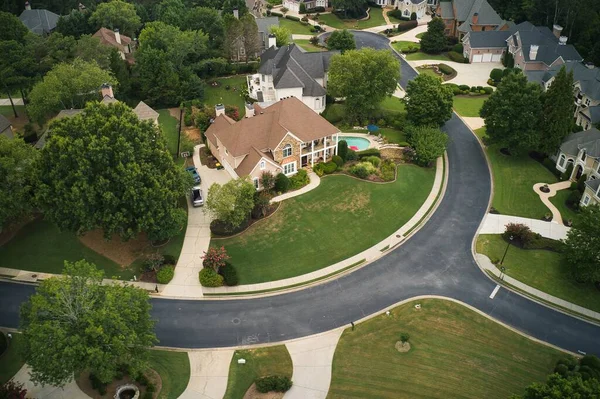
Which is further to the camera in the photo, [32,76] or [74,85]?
[32,76]

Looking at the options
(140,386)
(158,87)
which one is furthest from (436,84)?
(140,386)

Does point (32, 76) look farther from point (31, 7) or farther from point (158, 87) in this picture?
point (31, 7)

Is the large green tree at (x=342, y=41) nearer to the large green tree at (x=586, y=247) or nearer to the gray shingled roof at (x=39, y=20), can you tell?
the gray shingled roof at (x=39, y=20)

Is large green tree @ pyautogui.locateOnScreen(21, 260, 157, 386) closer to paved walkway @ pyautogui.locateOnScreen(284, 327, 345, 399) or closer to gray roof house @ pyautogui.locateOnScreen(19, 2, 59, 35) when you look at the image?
paved walkway @ pyautogui.locateOnScreen(284, 327, 345, 399)

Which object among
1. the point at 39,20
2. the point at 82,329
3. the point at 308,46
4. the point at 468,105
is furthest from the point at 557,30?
the point at 39,20

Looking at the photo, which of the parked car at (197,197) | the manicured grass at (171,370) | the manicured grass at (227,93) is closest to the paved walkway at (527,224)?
the parked car at (197,197)

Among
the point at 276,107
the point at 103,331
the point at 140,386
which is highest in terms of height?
the point at 276,107
